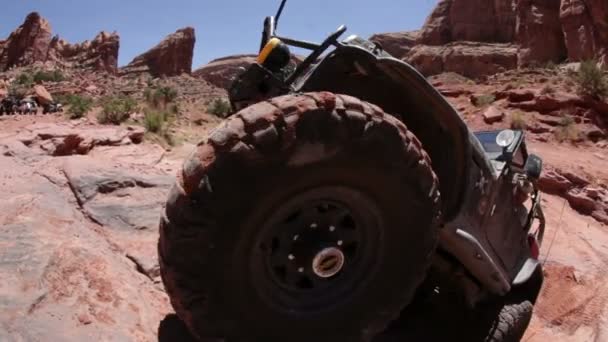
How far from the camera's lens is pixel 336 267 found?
2.20 meters

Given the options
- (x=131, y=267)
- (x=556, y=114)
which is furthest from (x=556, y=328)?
(x=556, y=114)

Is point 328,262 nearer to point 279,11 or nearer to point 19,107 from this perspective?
point 279,11

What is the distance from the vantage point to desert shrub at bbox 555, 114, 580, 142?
14164mm

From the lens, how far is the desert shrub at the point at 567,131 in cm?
1416

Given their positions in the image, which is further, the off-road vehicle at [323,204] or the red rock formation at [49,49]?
the red rock formation at [49,49]

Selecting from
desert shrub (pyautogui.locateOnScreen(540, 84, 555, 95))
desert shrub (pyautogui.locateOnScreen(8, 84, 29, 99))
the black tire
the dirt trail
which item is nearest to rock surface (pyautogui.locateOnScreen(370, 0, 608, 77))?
desert shrub (pyautogui.locateOnScreen(540, 84, 555, 95))

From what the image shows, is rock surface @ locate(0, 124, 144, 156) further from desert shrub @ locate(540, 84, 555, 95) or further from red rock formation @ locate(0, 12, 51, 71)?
red rock formation @ locate(0, 12, 51, 71)

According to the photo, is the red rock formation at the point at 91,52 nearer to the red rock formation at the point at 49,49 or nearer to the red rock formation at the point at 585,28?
the red rock formation at the point at 49,49

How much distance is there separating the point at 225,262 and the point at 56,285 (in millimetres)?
1035

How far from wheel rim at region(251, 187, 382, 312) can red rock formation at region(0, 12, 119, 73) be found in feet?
238

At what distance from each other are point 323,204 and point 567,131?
14234 mm

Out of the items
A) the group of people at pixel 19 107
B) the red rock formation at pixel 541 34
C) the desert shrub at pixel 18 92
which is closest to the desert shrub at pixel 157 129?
the group of people at pixel 19 107

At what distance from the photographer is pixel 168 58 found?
2798 inches

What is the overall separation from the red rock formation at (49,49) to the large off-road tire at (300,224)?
7248cm
